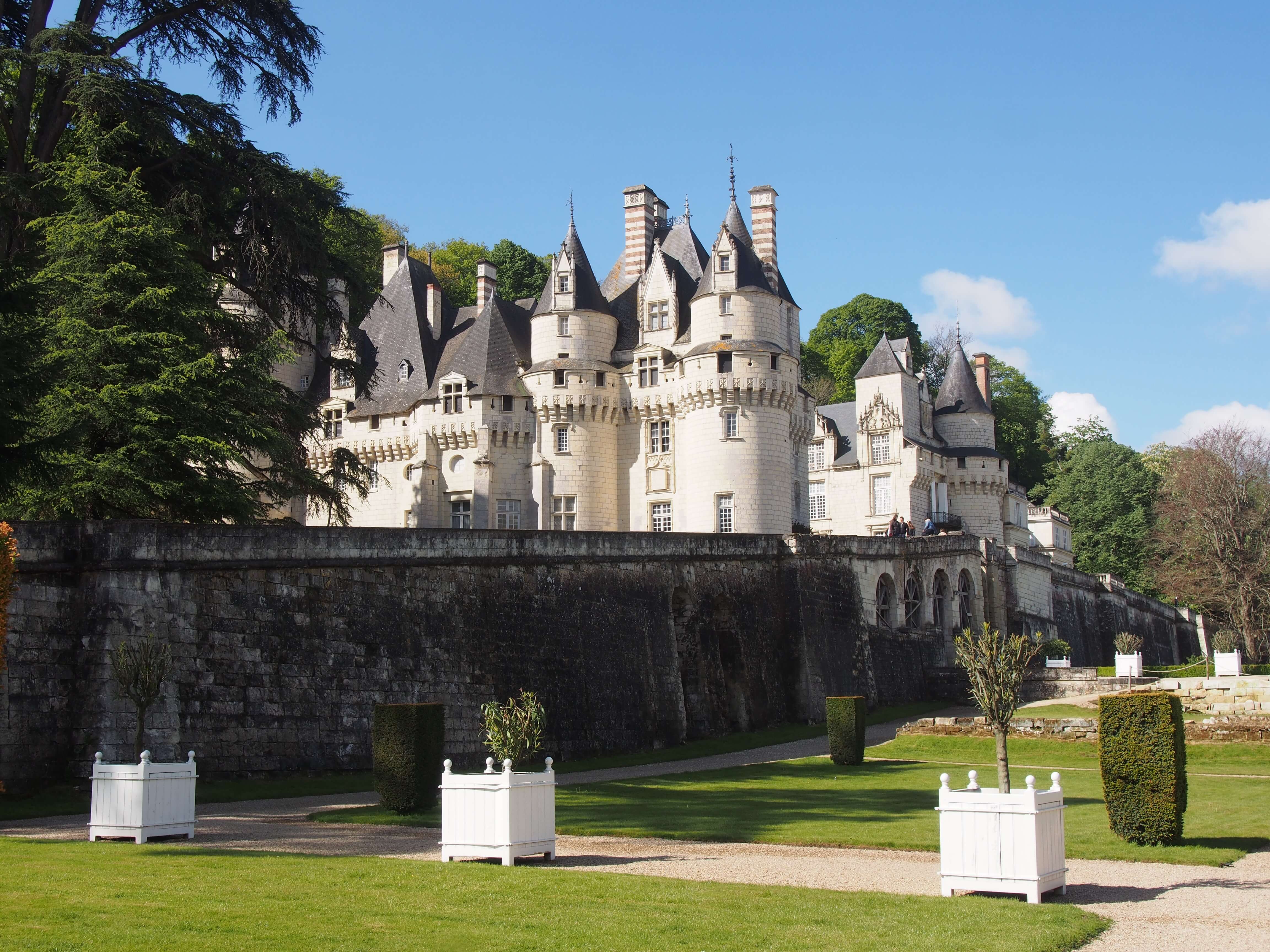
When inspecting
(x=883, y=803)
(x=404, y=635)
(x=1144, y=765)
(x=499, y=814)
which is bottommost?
(x=883, y=803)

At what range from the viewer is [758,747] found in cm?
2886

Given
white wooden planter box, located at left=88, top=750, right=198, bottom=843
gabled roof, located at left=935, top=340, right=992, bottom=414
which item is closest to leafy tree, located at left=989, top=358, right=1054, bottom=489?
gabled roof, located at left=935, top=340, right=992, bottom=414

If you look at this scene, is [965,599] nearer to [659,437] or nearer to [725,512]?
[725,512]

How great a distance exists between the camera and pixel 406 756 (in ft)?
53.4

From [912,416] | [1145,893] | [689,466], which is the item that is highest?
[912,416]

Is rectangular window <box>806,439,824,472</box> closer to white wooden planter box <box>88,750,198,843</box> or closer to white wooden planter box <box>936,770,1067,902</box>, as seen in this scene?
white wooden planter box <box>88,750,198,843</box>

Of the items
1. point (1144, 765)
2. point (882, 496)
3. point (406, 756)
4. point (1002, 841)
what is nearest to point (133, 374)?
point (406, 756)

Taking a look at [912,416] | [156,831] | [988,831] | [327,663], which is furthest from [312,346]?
[912,416]

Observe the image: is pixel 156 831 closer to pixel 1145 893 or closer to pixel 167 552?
pixel 167 552

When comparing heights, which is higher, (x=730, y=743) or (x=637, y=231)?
(x=637, y=231)

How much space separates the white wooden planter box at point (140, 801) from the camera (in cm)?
1318

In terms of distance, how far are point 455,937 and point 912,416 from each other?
161 feet

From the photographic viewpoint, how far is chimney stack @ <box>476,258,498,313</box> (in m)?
A: 46.8

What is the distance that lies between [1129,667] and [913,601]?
22.8ft
